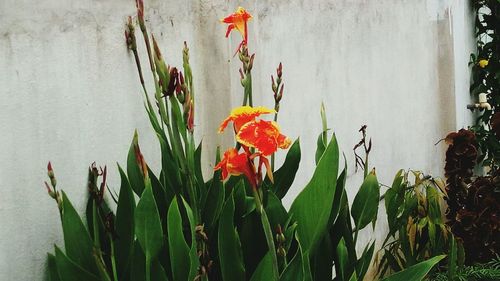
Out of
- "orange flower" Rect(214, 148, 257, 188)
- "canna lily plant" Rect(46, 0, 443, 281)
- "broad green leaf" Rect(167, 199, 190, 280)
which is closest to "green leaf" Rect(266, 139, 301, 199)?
"canna lily plant" Rect(46, 0, 443, 281)

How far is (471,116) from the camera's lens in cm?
650

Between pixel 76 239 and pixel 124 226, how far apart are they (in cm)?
16

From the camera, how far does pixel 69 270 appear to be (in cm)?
232

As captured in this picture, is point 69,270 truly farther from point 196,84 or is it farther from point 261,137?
point 196,84

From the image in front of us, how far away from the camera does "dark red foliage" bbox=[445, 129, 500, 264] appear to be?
13.9 feet

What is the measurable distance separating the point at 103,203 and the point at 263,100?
1114 millimetres

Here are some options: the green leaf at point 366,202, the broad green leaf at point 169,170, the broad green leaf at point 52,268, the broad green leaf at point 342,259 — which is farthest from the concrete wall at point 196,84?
the broad green leaf at point 342,259

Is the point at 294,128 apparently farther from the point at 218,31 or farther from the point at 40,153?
the point at 40,153

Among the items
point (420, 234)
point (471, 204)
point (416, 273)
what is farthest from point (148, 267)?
point (471, 204)

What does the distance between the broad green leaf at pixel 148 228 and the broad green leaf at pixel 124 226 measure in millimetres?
182

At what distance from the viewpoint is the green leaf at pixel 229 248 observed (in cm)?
241

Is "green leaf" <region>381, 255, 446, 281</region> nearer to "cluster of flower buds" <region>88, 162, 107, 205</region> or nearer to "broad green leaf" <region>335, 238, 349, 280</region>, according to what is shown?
"broad green leaf" <region>335, 238, 349, 280</region>

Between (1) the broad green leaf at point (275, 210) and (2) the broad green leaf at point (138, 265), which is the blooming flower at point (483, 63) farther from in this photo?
(2) the broad green leaf at point (138, 265)

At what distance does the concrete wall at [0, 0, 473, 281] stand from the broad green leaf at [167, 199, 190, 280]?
0.48m
